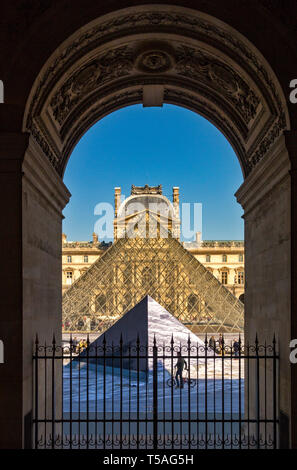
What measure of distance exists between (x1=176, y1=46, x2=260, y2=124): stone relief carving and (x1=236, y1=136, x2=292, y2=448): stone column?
1.11 metres

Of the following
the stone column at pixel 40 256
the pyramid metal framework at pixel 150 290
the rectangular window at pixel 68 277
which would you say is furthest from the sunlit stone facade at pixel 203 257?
the stone column at pixel 40 256

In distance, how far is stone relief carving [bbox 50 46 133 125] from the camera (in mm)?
6605

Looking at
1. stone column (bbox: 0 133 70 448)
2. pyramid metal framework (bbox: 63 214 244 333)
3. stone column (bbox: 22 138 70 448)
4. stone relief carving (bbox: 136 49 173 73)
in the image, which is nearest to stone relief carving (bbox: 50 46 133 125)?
stone relief carving (bbox: 136 49 173 73)

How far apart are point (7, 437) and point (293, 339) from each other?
138 inches

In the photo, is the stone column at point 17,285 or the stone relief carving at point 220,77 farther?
the stone relief carving at point 220,77

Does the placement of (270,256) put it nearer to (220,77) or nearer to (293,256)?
(293,256)

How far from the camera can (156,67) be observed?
712cm

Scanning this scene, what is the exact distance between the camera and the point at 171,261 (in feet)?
111

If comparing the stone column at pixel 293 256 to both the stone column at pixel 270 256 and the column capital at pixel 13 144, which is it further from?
the column capital at pixel 13 144

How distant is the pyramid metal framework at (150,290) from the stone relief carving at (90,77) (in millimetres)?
22903

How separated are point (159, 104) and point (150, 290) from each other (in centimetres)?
2601

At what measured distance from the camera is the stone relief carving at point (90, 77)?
661cm

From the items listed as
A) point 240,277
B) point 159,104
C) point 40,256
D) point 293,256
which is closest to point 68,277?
point 240,277

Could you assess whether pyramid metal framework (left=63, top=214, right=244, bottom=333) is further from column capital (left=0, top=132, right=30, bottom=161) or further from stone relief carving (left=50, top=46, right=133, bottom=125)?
column capital (left=0, top=132, right=30, bottom=161)
